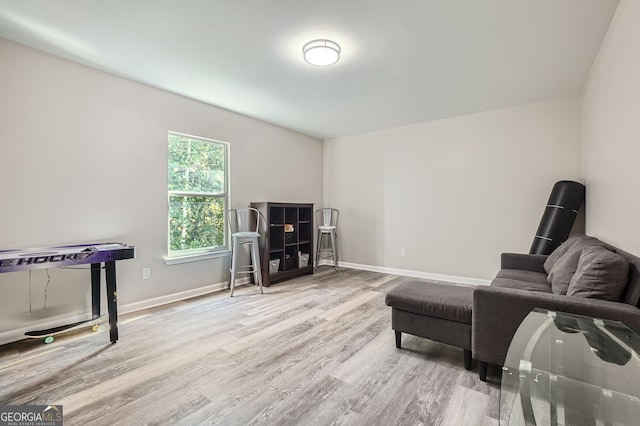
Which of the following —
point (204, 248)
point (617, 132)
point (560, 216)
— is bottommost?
point (204, 248)

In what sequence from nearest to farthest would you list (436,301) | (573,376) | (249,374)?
(573,376) → (249,374) → (436,301)

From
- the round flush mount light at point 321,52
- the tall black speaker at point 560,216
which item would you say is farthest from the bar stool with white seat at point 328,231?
the round flush mount light at point 321,52

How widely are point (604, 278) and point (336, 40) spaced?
2453 mm

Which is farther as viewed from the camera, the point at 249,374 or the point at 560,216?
the point at 560,216

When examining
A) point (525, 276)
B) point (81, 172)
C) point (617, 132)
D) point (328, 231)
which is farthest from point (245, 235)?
point (617, 132)

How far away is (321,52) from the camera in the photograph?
95.8 inches

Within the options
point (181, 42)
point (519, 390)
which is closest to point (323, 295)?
point (519, 390)

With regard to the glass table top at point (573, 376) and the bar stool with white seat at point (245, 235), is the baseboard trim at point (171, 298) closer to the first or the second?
the bar stool with white seat at point (245, 235)

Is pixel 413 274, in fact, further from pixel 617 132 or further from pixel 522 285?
pixel 617 132

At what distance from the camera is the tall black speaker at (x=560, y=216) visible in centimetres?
319

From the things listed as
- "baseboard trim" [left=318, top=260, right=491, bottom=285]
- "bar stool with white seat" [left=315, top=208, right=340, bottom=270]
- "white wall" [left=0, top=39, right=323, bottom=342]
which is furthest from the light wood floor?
"bar stool with white seat" [left=315, top=208, right=340, bottom=270]

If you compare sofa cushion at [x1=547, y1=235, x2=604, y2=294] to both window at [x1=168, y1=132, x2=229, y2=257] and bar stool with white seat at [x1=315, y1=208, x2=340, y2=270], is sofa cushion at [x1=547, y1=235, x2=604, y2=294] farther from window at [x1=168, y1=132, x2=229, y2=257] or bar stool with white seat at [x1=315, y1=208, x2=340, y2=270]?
window at [x1=168, y1=132, x2=229, y2=257]

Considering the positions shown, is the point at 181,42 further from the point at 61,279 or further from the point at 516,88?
the point at 516,88

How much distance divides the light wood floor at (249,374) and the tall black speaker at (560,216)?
1987mm
